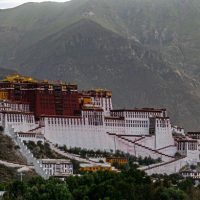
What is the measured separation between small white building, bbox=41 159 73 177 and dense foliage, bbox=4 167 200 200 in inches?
534

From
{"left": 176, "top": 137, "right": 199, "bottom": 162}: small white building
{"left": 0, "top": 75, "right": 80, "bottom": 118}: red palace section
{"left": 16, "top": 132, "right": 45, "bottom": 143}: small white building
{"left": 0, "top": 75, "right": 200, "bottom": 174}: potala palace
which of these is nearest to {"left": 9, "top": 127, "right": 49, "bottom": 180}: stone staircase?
{"left": 0, "top": 75, "right": 200, "bottom": 174}: potala palace

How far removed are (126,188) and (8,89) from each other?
1990 inches

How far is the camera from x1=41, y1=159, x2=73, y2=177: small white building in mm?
143675

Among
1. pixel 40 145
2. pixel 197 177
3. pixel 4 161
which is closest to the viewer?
pixel 4 161

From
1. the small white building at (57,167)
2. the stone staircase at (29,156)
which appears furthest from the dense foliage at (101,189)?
the small white building at (57,167)

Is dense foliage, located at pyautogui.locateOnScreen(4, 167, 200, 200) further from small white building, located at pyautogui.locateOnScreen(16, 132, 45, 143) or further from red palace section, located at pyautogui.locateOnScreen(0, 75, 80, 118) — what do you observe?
red palace section, located at pyautogui.locateOnScreen(0, 75, 80, 118)

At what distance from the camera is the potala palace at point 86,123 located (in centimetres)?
15750

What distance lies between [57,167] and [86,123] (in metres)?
19.3

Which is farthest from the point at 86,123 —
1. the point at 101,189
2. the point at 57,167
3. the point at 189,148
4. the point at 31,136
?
the point at 101,189

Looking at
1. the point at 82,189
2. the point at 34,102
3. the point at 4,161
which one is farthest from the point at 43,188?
the point at 34,102

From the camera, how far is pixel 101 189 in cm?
11625

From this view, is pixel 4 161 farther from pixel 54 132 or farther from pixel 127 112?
pixel 127 112

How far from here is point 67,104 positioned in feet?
551

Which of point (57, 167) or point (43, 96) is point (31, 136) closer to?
point (57, 167)
